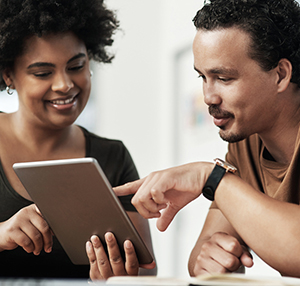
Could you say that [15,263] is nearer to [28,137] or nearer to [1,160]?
[1,160]

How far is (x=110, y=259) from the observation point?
3.71 feet

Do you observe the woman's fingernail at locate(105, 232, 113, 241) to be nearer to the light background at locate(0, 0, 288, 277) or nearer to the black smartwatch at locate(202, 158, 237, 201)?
the black smartwatch at locate(202, 158, 237, 201)

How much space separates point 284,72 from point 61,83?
760mm

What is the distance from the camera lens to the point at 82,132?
180 cm

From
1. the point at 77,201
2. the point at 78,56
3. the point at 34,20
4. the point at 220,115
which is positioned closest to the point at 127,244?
the point at 77,201

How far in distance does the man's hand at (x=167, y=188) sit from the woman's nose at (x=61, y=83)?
524 millimetres

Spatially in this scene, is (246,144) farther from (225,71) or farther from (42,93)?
(42,93)

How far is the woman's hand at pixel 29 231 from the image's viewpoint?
116cm

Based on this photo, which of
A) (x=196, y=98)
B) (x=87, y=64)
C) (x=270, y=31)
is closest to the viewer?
(x=270, y=31)

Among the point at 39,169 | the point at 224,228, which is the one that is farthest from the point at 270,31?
the point at 39,169

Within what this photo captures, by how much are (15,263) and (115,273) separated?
1.62 ft

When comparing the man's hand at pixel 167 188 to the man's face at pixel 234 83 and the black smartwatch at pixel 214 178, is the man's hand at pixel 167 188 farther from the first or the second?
the man's face at pixel 234 83

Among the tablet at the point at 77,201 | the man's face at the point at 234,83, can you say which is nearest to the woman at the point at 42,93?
the tablet at the point at 77,201

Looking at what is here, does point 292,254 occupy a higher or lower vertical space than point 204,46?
lower
